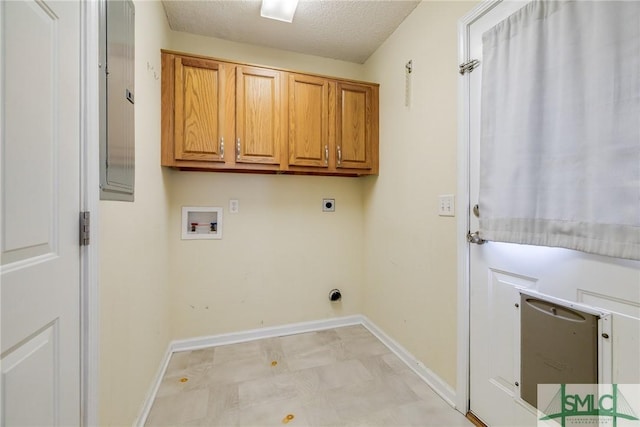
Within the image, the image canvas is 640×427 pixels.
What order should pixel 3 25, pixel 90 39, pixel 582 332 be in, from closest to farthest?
1. pixel 3 25
2. pixel 90 39
3. pixel 582 332

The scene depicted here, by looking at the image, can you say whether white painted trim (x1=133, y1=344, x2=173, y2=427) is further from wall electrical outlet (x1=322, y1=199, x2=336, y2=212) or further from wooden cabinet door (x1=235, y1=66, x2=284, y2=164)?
wall electrical outlet (x1=322, y1=199, x2=336, y2=212)

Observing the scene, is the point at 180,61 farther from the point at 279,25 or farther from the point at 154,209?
the point at 154,209

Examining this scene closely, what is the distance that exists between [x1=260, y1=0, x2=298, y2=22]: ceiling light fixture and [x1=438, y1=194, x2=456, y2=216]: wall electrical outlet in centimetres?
163

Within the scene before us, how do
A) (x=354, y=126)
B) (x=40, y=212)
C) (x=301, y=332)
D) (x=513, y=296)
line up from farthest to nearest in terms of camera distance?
1. (x=301, y=332)
2. (x=354, y=126)
3. (x=513, y=296)
4. (x=40, y=212)

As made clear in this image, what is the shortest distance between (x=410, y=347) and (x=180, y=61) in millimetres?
2674

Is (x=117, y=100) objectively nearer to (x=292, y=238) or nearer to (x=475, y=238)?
(x=292, y=238)

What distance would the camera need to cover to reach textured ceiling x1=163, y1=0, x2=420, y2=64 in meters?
1.82

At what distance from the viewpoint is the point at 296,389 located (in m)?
1.65

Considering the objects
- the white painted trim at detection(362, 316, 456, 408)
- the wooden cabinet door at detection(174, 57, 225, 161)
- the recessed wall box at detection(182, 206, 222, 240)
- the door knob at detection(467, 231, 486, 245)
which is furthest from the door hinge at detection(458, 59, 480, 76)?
the recessed wall box at detection(182, 206, 222, 240)

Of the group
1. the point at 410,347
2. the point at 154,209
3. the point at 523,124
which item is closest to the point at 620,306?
the point at 523,124

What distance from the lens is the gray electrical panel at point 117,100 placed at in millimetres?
935

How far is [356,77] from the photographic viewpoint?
2.60m
